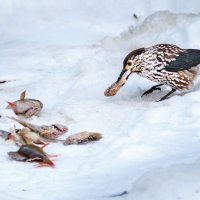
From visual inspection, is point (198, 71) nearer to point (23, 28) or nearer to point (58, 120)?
point (58, 120)

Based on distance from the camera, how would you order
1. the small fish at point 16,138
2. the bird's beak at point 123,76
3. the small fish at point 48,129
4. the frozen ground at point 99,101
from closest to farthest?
the frozen ground at point 99,101
the small fish at point 16,138
the small fish at point 48,129
the bird's beak at point 123,76

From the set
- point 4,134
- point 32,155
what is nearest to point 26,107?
point 4,134

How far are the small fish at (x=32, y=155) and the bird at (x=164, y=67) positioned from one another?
1.45 metres

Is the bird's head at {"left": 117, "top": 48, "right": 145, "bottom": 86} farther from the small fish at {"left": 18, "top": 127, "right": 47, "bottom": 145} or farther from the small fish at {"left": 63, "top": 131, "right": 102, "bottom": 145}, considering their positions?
the small fish at {"left": 18, "top": 127, "right": 47, "bottom": 145}

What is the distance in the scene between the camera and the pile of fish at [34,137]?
16.0ft

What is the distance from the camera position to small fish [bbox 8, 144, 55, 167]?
15.8 feet

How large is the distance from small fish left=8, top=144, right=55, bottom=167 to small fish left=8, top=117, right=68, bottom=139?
0.41 m

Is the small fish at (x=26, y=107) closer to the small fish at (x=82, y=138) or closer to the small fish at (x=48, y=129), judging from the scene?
the small fish at (x=48, y=129)

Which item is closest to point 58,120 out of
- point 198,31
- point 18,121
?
point 18,121

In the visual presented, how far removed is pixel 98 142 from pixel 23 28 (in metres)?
3.69

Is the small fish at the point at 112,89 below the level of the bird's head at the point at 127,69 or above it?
below

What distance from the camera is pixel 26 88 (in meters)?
6.68

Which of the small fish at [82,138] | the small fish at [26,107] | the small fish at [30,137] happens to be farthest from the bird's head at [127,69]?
the small fish at [30,137]

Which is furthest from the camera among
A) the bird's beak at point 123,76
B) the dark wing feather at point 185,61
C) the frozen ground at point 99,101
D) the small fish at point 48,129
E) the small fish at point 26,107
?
the bird's beak at point 123,76
